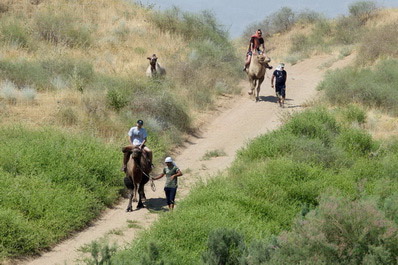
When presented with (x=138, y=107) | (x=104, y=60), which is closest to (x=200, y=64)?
(x=104, y=60)

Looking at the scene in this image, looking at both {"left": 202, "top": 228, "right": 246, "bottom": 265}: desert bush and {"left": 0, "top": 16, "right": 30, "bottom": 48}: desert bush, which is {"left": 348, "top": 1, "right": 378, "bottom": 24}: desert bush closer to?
{"left": 0, "top": 16, "right": 30, "bottom": 48}: desert bush

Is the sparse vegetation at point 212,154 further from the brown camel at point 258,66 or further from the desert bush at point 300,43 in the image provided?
the desert bush at point 300,43

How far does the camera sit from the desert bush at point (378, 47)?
32.1 m

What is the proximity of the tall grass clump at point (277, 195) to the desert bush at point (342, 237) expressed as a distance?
0.02 metres

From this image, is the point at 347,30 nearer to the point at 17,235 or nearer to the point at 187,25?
the point at 187,25

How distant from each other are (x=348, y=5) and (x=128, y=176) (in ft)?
139

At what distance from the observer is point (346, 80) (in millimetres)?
26547

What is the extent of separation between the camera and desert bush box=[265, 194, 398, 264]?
9500mm

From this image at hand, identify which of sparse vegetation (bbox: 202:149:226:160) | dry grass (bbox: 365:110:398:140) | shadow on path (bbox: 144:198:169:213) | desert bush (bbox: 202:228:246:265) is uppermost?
dry grass (bbox: 365:110:398:140)

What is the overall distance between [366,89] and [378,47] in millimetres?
8064

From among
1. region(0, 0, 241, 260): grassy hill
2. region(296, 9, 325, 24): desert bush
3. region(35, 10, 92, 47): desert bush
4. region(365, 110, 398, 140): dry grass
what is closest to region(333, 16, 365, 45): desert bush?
Result: region(296, 9, 325, 24): desert bush

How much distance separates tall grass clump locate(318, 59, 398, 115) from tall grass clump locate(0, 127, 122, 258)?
37.4 feet

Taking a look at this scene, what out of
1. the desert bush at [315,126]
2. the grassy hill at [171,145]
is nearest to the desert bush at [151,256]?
the grassy hill at [171,145]

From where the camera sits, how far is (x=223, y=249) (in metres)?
11.1
